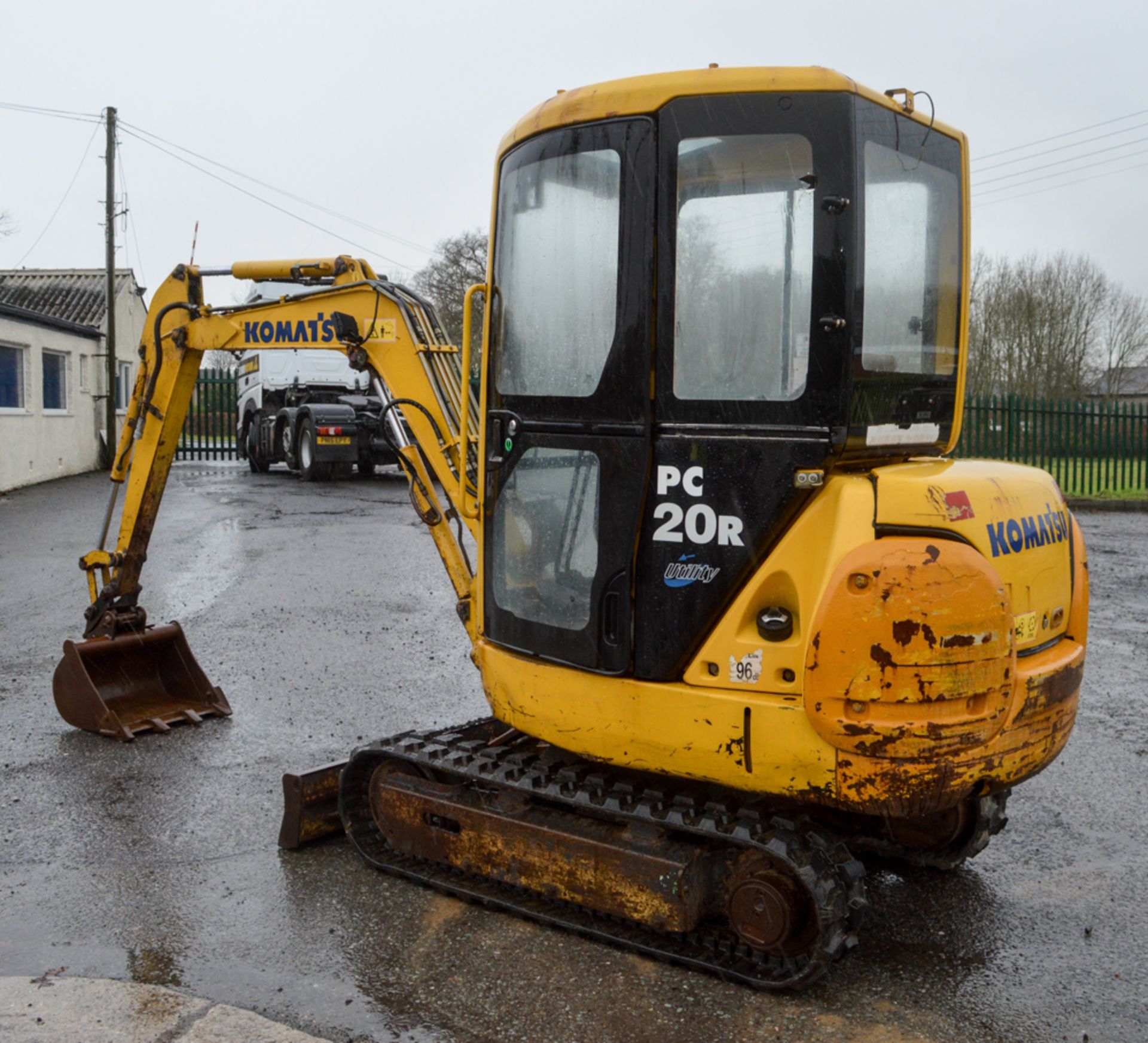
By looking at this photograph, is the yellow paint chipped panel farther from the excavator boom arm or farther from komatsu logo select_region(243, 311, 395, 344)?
komatsu logo select_region(243, 311, 395, 344)

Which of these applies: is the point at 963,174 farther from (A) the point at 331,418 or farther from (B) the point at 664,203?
(A) the point at 331,418

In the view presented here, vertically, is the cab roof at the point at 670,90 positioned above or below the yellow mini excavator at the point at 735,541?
above

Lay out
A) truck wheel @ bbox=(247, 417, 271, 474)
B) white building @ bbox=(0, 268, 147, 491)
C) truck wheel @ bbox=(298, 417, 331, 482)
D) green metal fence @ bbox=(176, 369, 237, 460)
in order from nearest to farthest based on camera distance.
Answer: white building @ bbox=(0, 268, 147, 491)
truck wheel @ bbox=(298, 417, 331, 482)
truck wheel @ bbox=(247, 417, 271, 474)
green metal fence @ bbox=(176, 369, 237, 460)

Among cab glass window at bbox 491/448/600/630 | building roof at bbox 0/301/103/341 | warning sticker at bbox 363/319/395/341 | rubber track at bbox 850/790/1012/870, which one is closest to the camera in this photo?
cab glass window at bbox 491/448/600/630

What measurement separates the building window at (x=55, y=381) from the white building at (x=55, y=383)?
0.7 inches

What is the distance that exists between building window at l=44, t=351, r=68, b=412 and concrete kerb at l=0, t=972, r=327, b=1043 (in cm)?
2168

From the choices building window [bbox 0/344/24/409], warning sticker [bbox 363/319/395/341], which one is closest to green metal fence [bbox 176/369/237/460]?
building window [bbox 0/344/24/409]

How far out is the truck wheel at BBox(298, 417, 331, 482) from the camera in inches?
837

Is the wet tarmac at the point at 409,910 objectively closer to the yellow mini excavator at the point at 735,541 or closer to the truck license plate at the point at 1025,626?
the yellow mini excavator at the point at 735,541

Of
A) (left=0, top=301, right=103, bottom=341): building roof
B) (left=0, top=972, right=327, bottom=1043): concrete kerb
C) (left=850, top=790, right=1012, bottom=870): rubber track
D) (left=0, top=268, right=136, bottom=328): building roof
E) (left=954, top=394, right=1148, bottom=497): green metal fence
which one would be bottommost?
(left=0, top=972, right=327, bottom=1043): concrete kerb

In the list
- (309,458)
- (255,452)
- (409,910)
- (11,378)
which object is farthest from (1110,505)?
(11,378)

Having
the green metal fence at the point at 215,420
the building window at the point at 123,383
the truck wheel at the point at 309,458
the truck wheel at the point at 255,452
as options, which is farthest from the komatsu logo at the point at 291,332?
the building window at the point at 123,383

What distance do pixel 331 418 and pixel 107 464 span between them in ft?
26.1

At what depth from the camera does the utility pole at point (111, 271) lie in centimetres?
2564
